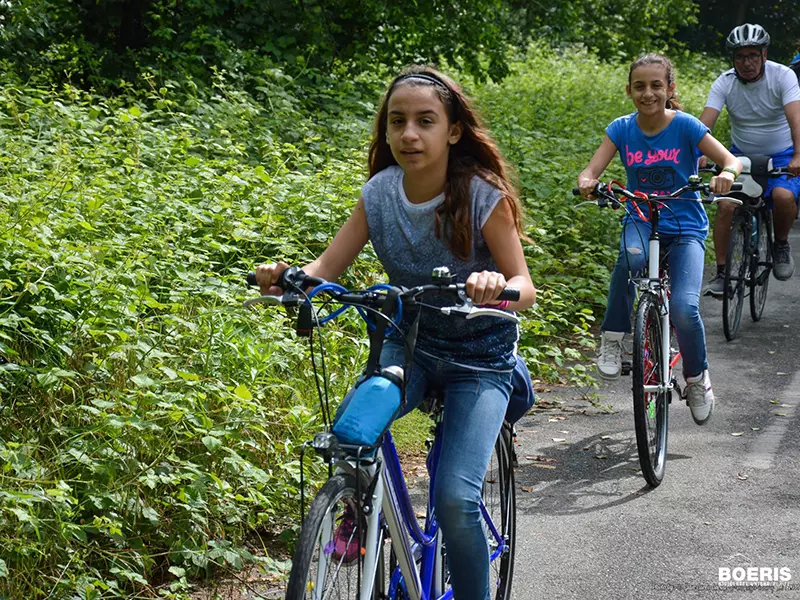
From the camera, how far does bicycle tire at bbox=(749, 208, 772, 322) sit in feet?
29.5

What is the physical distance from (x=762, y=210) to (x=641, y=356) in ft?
13.1

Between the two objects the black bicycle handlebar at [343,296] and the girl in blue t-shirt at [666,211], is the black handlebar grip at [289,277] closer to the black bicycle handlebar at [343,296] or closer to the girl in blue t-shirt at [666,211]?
the black bicycle handlebar at [343,296]

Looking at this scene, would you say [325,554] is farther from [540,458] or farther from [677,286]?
[677,286]

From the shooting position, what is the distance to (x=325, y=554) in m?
2.72

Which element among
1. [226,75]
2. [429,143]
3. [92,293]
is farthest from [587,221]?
[429,143]

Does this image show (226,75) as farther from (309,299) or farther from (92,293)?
(309,299)

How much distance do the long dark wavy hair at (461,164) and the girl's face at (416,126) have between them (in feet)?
0.12

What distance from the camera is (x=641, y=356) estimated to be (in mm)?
5543

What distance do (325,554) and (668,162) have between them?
411 centimetres

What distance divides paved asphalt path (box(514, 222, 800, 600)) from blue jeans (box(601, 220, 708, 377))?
632mm

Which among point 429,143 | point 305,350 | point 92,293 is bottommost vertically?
point 305,350

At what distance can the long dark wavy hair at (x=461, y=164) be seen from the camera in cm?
342

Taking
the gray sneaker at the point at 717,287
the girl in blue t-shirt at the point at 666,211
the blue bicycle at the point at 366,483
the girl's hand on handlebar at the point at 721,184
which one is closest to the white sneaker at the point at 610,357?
the girl in blue t-shirt at the point at 666,211

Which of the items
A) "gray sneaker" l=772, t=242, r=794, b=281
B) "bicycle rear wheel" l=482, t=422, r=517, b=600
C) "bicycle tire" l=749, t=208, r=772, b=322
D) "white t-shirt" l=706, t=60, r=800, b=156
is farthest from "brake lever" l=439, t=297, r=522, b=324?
"gray sneaker" l=772, t=242, r=794, b=281
